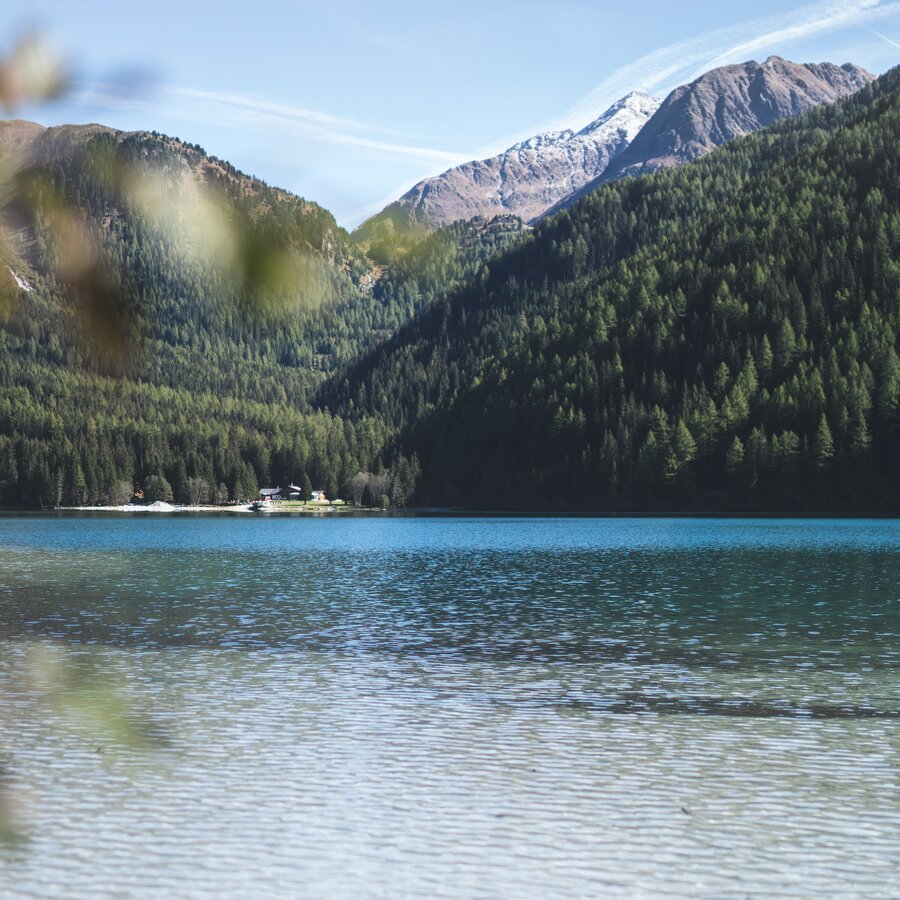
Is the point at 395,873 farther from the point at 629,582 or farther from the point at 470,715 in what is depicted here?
the point at 629,582

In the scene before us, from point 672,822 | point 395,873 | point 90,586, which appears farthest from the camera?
point 90,586

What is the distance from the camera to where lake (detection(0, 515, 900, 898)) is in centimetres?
1845

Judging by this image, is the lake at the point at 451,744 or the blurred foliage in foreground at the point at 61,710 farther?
the blurred foliage in foreground at the point at 61,710

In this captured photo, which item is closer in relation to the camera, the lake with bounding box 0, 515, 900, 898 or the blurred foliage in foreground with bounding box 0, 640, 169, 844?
the lake with bounding box 0, 515, 900, 898

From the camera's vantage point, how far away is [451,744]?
28562mm

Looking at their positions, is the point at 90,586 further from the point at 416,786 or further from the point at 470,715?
the point at 416,786

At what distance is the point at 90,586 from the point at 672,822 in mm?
63548

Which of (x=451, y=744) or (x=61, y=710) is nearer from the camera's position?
(x=451, y=744)

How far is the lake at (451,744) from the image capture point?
60.5ft

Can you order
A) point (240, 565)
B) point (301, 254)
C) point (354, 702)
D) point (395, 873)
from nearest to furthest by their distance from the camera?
point (301, 254) < point (395, 873) < point (354, 702) < point (240, 565)

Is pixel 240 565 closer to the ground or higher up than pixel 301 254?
closer to the ground

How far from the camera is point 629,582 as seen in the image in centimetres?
8056

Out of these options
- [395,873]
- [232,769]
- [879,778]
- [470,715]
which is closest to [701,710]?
[470,715]

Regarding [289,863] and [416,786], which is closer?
[289,863]
